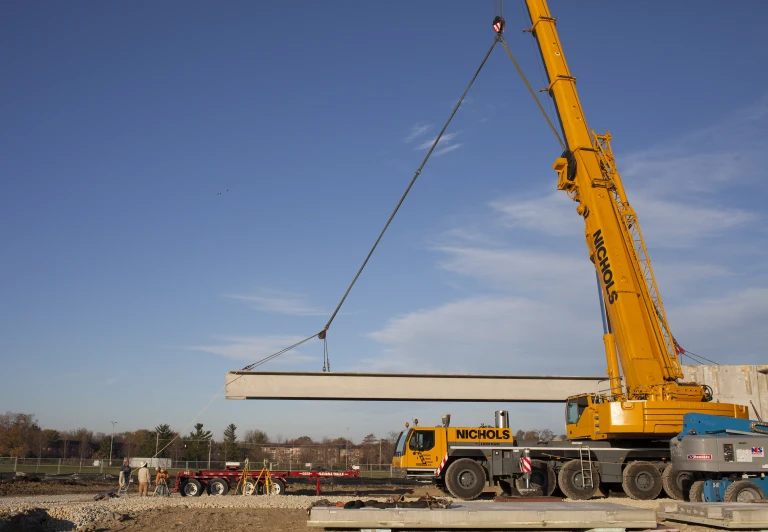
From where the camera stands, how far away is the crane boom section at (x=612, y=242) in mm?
18719

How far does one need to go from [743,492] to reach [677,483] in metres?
3.55

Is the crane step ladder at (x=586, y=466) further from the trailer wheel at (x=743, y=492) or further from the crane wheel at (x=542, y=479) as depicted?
the trailer wheel at (x=743, y=492)

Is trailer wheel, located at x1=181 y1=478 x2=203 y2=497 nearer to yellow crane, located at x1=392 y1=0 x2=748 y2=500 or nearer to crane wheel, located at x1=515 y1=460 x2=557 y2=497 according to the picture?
yellow crane, located at x1=392 y1=0 x2=748 y2=500

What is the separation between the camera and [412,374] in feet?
97.2

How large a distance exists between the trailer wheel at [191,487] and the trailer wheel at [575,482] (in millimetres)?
12148

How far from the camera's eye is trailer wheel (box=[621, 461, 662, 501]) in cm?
1952

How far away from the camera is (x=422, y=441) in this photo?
20.8m

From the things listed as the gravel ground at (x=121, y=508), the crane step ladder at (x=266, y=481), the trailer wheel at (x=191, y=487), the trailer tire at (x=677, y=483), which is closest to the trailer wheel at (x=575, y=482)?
the trailer tire at (x=677, y=483)

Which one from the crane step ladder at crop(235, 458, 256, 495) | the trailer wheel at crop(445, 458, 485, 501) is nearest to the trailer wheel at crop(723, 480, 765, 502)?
the trailer wheel at crop(445, 458, 485, 501)

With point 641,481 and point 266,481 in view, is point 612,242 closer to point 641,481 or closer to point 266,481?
point 641,481

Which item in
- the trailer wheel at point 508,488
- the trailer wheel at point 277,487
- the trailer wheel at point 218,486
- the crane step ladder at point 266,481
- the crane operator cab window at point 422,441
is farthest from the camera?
the trailer wheel at point 277,487

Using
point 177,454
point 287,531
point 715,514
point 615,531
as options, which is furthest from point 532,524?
point 177,454

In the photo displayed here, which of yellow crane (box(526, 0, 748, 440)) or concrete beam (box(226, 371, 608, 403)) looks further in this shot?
concrete beam (box(226, 371, 608, 403))

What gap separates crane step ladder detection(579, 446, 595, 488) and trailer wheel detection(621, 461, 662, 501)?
101 cm
